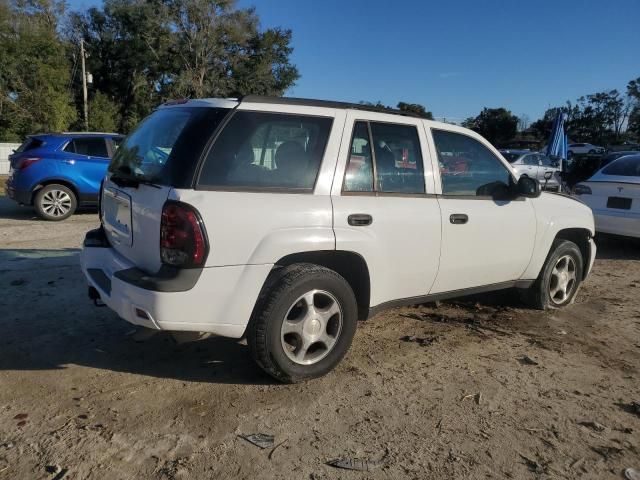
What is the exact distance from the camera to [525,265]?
4848 mm

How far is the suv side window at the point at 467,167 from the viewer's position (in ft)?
14.0

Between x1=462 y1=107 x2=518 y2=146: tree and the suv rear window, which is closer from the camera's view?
the suv rear window

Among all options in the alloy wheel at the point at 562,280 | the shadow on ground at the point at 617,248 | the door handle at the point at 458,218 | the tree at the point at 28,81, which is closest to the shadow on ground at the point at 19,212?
the door handle at the point at 458,218

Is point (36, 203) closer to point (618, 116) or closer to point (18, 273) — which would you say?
point (18, 273)

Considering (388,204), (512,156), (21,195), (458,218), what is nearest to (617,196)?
(458,218)

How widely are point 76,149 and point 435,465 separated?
9.55m

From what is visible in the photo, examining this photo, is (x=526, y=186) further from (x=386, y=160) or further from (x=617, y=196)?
(x=617, y=196)

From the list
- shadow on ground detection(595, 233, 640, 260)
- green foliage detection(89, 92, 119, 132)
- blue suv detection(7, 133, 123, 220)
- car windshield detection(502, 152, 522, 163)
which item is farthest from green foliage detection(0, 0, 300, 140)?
shadow on ground detection(595, 233, 640, 260)

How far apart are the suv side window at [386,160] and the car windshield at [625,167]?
5676 millimetres

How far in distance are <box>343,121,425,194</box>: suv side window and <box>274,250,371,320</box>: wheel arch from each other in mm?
451

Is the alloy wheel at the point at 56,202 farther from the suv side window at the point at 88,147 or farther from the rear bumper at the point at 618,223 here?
the rear bumper at the point at 618,223

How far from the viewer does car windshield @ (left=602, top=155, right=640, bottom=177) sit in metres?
8.23

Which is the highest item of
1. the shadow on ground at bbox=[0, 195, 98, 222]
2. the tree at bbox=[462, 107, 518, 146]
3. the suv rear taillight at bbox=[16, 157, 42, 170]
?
the tree at bbox=[462, 107, 518, 146]

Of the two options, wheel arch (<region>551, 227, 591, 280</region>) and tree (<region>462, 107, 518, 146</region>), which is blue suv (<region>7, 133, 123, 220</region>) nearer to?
wheel arch (<region>551, 227, 591, 280</region>)
